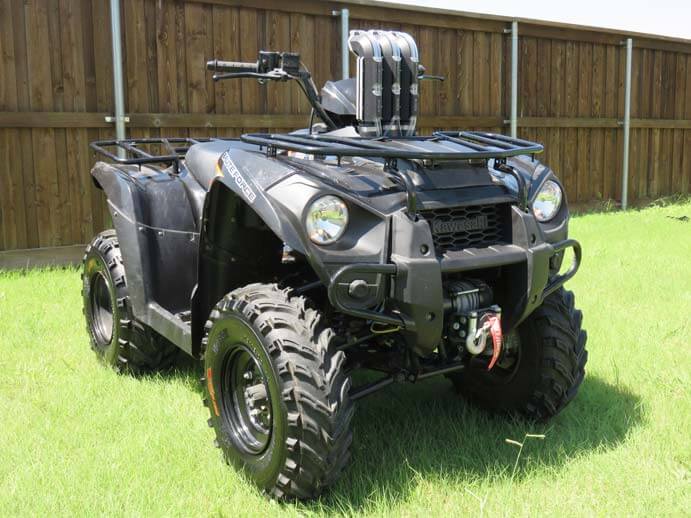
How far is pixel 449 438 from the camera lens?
135 inches

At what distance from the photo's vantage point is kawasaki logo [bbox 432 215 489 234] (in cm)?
288

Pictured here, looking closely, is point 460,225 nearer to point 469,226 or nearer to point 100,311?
point 469,226

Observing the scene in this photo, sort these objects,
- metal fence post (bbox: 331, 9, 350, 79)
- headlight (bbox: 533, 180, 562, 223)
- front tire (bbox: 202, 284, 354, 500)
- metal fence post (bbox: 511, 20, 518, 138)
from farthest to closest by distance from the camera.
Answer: metal fence post (bbox: 511, 20, 518, 138) < metal fence post (bbox: 331, 9, 350, 79) < headlight (bbox: 533, 180, 562, 223) < front tire (bbox: 202, 284, 354, 500)

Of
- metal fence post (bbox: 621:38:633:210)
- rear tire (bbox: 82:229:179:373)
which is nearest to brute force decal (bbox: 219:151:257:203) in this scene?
rear tire (bbox: 82:229:179:373)

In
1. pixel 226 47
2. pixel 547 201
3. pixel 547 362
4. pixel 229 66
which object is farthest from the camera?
pixel 226 47

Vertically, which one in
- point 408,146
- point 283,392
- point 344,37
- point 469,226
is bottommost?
point 283,392

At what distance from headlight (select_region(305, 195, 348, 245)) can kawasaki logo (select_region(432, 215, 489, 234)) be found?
37 cm

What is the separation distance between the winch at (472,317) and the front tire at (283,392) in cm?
46

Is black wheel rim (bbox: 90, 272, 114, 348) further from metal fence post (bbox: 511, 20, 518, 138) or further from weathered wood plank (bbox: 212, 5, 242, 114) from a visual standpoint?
metal fence post (bbox: 511, 20, 518, 138)

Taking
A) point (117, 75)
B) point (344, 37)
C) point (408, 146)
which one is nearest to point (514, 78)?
point (344, 37)

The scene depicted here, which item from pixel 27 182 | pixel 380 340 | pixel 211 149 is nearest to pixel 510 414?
pixel 380 340

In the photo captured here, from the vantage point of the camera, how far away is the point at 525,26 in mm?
10625

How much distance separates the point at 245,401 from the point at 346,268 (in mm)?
792

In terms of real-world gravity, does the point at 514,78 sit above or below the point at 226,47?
below
